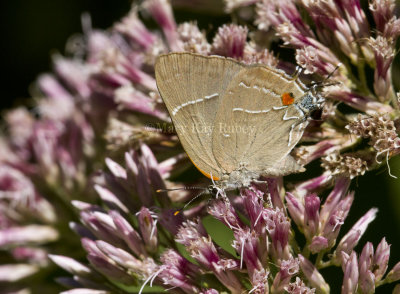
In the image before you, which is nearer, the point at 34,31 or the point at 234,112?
the point at 234,112

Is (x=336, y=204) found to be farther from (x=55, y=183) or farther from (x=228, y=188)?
(x=55, y=183)

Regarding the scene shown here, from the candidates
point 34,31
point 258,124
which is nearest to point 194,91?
point 258,124

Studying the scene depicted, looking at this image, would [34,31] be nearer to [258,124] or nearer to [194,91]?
[194,91]

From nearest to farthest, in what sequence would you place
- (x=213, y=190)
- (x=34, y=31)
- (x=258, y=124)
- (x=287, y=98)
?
(x=287, y=98)
(x=258, y=124)
(x=213, y=190)
(x=34, y=31)

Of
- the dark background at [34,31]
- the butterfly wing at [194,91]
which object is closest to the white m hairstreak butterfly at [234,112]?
the butterfly wing at [194,91]

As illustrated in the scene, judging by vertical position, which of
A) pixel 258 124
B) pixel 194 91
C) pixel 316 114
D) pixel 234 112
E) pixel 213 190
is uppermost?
pixel 194 91

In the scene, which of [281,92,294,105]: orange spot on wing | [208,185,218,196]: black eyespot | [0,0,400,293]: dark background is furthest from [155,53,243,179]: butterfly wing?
[0,0,400,293]: dark background

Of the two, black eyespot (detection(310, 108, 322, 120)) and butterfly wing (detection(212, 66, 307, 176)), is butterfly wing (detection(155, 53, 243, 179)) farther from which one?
black eyespot (detection(310, 108, 322, 120))

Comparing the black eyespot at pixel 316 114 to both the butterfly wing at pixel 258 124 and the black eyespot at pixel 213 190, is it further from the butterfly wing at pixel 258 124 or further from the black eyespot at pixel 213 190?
the black eyespot at pixel 213 190
